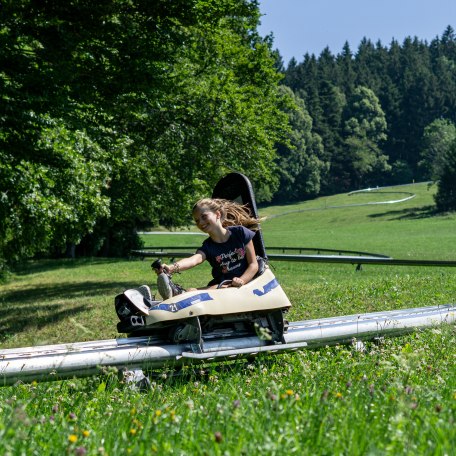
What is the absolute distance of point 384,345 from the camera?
23.8 ft

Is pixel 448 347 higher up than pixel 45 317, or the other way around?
pixel 448 347

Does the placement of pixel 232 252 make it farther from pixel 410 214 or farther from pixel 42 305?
pixel 410 214

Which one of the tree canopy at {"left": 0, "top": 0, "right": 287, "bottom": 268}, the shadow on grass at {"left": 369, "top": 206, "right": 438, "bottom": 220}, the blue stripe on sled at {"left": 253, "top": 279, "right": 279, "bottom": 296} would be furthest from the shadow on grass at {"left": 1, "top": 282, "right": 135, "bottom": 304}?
the shadow on grass at {"left": 369, "top": 206, "right": 438, "bottom": 220}

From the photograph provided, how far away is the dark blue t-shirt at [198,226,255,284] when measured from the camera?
6887 mm

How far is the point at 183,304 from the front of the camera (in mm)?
6105

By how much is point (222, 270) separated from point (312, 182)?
120 m

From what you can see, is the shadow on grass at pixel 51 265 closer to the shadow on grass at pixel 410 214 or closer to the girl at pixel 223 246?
the girl at pixel 223 246

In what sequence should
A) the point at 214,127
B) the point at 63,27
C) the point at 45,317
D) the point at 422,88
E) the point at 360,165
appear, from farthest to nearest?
the point at 422,88 → the point at 360,165 → the point at 214,127 → the point at 45,317 → the point at 63,27

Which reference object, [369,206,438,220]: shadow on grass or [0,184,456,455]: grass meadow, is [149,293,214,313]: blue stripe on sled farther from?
[369,206,438,220]: shadow on grass

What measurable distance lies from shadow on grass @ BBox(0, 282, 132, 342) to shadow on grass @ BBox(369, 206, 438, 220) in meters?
69.3

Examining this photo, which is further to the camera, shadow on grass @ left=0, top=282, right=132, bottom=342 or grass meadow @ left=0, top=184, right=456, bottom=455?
shadow on grass @ left=0, top=282, right=132, bottom=342

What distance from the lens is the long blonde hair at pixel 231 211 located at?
7.00 metres

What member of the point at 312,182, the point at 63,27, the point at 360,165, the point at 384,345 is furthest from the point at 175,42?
the point at 360,165

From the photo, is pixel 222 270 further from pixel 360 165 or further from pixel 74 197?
pixel 360 165
